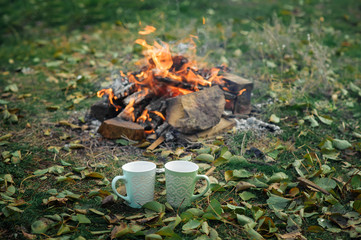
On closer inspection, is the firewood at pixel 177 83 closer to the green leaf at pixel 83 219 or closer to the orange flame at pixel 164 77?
the orange flame at pixel 164 77

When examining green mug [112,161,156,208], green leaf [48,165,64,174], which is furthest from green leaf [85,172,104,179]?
green mug [112,161,156,208]

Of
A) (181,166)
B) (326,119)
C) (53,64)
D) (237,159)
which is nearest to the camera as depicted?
(181,166)

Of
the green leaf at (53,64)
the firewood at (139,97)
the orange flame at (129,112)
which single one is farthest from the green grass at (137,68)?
the firewood at (139,97)

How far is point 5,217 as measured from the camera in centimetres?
178

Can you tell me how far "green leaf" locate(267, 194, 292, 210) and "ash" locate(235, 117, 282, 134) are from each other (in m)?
1.03

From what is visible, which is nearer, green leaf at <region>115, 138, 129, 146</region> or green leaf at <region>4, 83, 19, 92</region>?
green leaf at <region>115, 138, 129, 146</region>

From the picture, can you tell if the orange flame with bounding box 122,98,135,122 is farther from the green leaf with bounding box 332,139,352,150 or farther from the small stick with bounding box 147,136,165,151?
the green leaf with bounding box 332,139,352,150

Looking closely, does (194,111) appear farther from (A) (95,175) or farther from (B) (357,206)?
(B) (357,206)

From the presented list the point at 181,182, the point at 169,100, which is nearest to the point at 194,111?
the point at 169,100

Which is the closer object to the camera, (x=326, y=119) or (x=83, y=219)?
(x=83, y=219)

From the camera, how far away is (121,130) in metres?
2.86

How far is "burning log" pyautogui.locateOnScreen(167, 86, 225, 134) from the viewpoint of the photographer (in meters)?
Result: 2.75

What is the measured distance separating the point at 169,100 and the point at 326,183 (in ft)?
4.65

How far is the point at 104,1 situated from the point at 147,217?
6885mm
